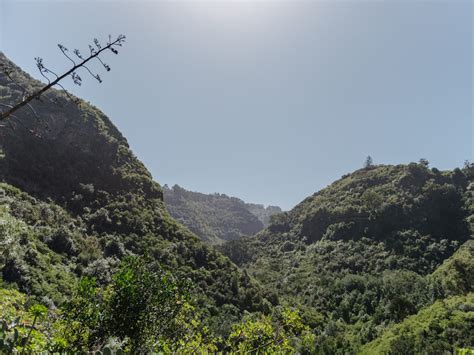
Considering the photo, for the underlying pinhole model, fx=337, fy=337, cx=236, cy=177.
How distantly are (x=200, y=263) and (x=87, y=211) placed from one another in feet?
69.4

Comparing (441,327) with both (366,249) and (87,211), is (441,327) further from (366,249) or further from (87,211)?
(87,211)

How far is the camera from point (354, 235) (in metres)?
87.4

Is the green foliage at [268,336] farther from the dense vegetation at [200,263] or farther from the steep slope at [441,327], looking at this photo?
the steep slope at [441,327]

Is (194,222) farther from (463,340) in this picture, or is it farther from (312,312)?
(463,340)

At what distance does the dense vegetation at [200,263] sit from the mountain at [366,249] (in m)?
0.34

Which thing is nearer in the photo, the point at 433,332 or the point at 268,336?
the point at 268,336

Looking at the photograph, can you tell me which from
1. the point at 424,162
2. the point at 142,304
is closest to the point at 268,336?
the point at 142,304

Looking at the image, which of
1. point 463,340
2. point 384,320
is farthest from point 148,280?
point 384,320

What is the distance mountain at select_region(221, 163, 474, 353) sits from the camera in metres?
50.4

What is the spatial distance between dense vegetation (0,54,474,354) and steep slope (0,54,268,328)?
0.25 metres

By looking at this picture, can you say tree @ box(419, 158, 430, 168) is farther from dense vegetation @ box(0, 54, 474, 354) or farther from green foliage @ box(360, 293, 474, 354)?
green foliage @ box(360, 293, 474, 354)

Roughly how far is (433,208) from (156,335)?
296 feet

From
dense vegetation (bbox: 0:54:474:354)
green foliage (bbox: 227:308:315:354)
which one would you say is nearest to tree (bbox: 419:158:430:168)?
dense vegetation (bbox: 0:54:474:354)

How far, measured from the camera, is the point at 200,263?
5747cm
